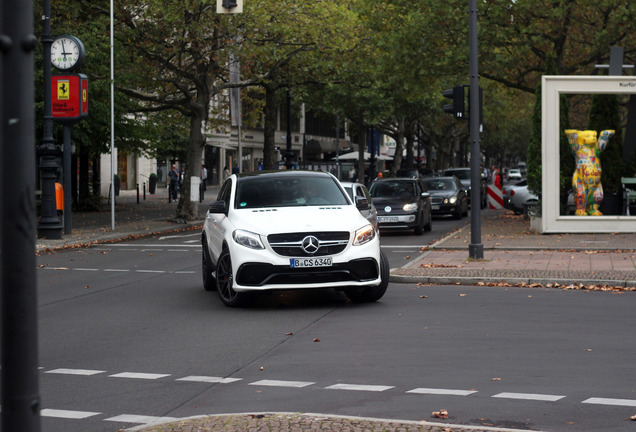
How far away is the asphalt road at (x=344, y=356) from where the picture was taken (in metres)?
6.75

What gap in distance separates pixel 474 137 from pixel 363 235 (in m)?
6.28

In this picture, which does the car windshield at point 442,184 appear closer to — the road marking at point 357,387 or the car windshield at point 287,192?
the car windshield at point 287,192

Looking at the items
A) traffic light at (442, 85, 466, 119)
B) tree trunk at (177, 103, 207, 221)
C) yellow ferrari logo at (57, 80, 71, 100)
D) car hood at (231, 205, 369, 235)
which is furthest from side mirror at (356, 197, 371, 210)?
tree trunk at (177, 103, 207, 221)

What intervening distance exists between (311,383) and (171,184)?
140 ft

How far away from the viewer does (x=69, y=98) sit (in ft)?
84.9

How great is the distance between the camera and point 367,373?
26.2 ft

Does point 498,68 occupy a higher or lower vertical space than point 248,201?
higher

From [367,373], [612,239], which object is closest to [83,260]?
[612,239]

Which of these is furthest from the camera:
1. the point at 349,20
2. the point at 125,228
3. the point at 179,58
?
the point at 349,20

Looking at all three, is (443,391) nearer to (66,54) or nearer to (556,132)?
(556,132)

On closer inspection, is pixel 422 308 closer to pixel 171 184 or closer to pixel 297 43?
pixel 297 43

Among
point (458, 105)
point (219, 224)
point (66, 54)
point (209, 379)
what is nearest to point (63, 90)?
point (66, 54)

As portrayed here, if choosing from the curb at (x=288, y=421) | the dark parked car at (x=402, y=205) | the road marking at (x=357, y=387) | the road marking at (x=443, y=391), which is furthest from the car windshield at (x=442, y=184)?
the curb at (x=288, y=421)

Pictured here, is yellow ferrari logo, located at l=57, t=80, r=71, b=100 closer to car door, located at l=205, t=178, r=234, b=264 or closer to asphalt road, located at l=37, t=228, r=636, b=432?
asphalt road, located at l=37, t=228, r=636, b=432
